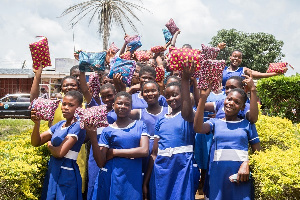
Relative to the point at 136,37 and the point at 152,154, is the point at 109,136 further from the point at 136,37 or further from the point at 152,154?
the point at 136,37

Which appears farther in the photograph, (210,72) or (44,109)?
(44,109)

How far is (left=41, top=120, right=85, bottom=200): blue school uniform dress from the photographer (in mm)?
3215

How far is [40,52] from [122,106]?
1.44m

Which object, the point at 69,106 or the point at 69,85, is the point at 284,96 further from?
the point at 69,106

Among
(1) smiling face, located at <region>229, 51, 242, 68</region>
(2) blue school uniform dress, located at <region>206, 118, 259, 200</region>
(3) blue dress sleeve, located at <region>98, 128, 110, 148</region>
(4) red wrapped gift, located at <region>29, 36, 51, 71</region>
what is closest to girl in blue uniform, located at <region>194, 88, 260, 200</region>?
(2) blue school uniform dress, located at <region>206, 118, 259, 200</region>

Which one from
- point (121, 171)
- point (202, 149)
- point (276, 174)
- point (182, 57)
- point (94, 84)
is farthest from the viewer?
point (94, 84)

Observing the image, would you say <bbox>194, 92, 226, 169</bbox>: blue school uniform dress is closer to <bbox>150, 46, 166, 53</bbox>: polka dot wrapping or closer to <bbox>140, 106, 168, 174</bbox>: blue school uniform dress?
<bbox>140, 106, 168, 174</bbox>: blue school uniform dress

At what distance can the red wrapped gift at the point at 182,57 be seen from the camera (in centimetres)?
295

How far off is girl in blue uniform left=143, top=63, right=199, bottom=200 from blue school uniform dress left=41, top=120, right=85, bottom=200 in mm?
746

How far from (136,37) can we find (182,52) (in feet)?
10.6

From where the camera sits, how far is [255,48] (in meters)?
32.3

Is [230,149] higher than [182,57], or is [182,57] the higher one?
[182,57]

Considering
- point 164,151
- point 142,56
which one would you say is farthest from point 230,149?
point 142,56

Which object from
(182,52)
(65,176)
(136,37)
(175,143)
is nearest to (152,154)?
(175,143)
